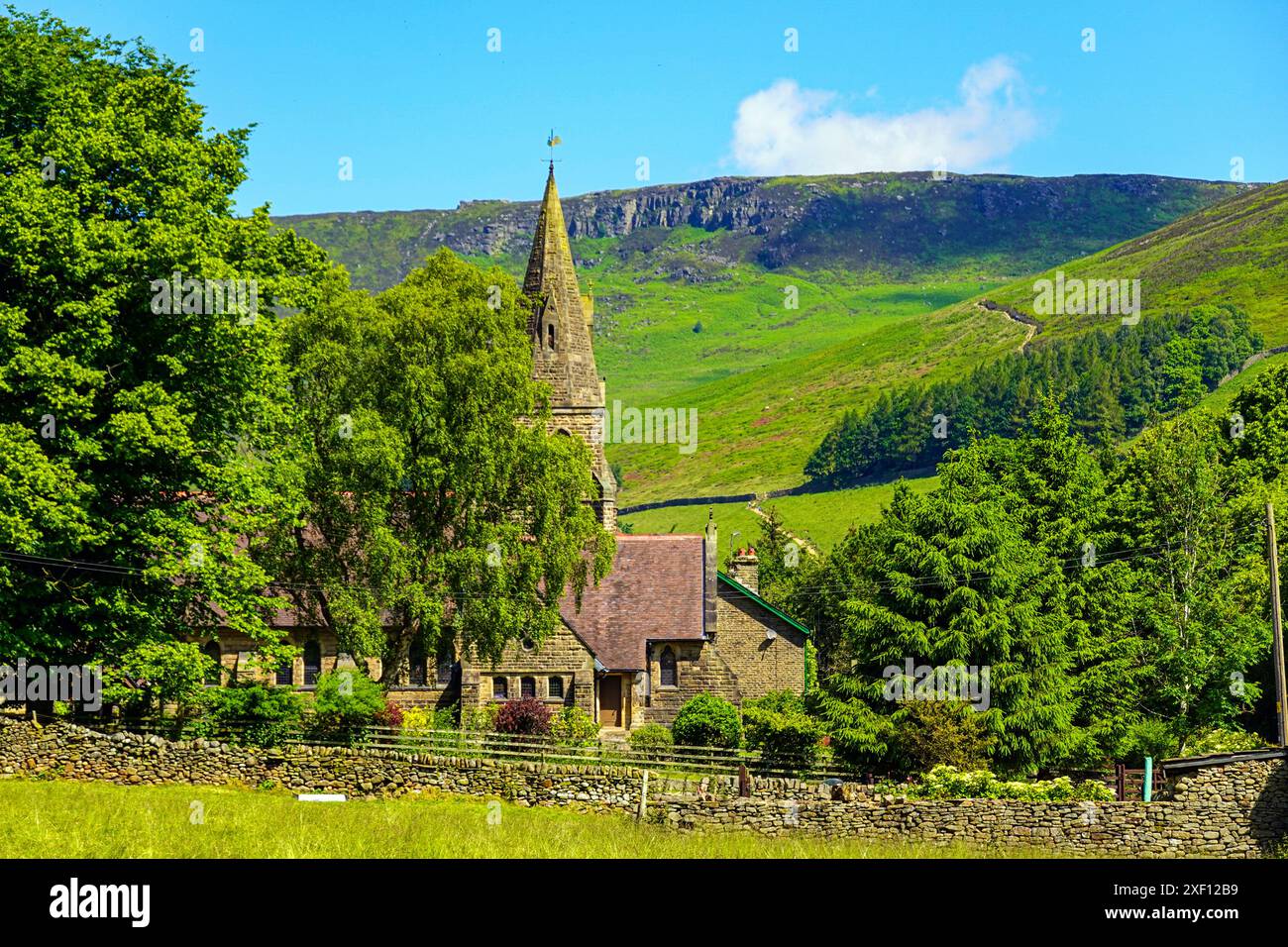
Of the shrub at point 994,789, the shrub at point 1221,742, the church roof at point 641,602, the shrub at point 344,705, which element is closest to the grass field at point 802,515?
the church roof at point 641,602

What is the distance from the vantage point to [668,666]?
2130 inches

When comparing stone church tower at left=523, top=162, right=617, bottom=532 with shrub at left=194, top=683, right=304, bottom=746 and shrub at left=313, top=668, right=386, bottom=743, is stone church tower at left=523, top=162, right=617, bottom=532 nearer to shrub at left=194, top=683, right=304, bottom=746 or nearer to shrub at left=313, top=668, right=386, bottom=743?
shrub at left=313, top=668, right=386, bottom=743

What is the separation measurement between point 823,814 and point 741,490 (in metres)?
168

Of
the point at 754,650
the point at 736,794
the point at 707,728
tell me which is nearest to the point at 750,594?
the point at 754,650

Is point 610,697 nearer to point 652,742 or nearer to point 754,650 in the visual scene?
point 754,650

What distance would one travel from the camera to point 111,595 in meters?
31.0

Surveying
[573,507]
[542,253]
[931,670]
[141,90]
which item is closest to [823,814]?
[931,670]

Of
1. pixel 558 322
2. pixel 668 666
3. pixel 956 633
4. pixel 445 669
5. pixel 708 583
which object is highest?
pixel 558 322

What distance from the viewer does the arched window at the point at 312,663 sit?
169 ft

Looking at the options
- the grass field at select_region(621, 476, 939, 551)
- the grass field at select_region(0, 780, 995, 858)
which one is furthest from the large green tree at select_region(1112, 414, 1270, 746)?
the grass field at select_region(621, 476, 939, 551)

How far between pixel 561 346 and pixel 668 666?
13.9 meters

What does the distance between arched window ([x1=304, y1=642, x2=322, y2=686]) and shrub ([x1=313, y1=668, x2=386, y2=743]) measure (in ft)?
44.5

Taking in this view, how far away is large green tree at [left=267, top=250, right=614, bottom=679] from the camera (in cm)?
3997
